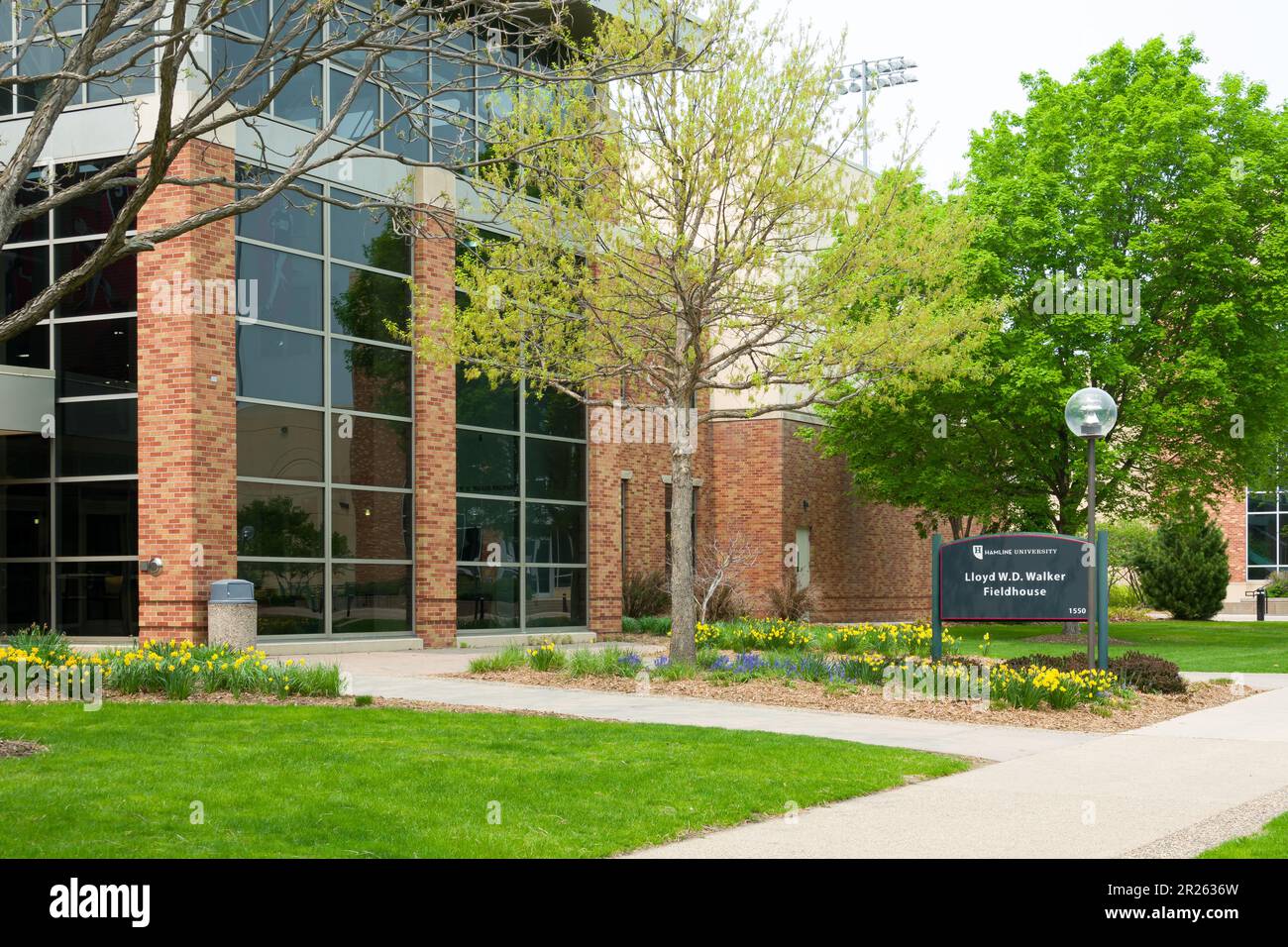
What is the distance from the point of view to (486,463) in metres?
23.8

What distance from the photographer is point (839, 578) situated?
34.7 metres

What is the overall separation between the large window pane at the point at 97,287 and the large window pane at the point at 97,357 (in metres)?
0.20

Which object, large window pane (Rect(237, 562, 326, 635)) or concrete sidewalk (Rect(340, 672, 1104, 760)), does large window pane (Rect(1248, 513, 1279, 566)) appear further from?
concrete sidewalk (Rect(340, 672, 1104, 760))

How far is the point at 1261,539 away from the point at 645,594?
41.2 metres

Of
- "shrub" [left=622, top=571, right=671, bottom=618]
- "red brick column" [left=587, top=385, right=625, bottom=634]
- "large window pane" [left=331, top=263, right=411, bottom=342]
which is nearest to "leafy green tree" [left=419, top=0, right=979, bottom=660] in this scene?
"large window pane" [left=331, top=263, right=411, bottom=342]

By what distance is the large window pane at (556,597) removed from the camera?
24.9 metres

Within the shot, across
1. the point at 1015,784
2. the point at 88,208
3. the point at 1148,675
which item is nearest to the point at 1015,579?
the point at 1148,675

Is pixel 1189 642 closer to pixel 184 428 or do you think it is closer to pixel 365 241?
pixel 365 241

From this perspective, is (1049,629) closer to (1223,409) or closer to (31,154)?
(1223,409)

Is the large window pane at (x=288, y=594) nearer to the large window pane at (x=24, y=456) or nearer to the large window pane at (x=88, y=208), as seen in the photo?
the large window pane at (x=24, y=456)

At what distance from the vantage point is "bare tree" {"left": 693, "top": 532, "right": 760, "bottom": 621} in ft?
88.4

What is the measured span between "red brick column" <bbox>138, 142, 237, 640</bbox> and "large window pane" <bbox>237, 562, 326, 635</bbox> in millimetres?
696

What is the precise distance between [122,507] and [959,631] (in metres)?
20.4
